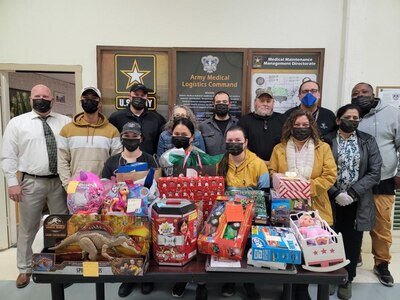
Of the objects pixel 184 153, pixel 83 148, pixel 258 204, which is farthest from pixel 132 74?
pixel 258 204

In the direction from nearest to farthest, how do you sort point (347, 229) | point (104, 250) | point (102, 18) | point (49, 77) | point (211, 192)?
point (104, 250)
point (211, 192)
point (347, 229)
point (102, 18)
point (49, 77)

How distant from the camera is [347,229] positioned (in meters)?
2.58

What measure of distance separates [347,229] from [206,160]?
60.1 inches

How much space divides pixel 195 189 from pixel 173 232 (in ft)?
1.29

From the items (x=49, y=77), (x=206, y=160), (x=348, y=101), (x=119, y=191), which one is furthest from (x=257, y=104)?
(x=49, y=77)

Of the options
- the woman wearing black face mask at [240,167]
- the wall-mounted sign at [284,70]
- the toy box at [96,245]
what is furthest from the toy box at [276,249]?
the wall-mounted sign at [284,70]

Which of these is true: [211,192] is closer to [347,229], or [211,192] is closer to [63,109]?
[347,229]

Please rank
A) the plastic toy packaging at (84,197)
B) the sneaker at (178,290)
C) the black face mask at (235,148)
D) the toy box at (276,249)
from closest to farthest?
the toy box at (276,249), the plastic toy packaging at (84,197), the black face mask at (235,148), the sneaker at (178,290)

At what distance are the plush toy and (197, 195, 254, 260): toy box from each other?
0.27 meters

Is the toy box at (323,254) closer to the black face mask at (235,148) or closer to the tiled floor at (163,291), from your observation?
the black face mask at (235,148)

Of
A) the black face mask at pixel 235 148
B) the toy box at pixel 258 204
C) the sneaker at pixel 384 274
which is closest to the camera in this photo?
the toy box at pixel 258 204

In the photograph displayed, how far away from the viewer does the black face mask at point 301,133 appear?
7.27 feet

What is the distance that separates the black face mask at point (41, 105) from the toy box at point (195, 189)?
1.73 meters

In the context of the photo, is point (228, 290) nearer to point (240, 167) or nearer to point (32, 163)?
point (240, 167)
